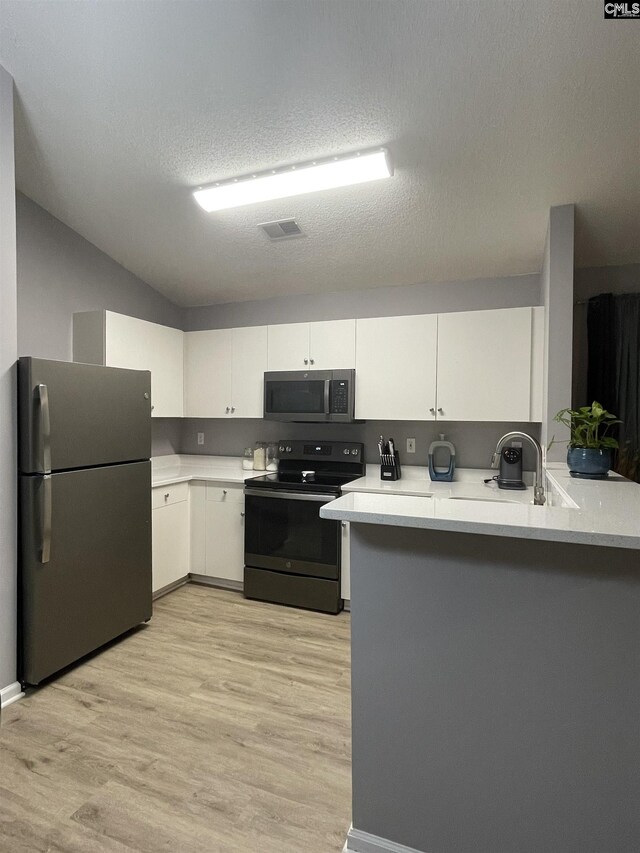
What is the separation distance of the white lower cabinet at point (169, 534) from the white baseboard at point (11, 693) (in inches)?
45.1

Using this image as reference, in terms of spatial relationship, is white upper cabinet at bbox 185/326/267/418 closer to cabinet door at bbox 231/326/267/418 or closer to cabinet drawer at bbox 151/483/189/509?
Answer: cabinet door at bbox 231/326/267/418

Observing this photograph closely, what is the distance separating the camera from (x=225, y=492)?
3643mm

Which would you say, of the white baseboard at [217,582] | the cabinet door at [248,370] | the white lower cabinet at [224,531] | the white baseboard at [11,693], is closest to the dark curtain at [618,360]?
the cabinet door at [248,370]

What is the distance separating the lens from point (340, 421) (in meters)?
3.50

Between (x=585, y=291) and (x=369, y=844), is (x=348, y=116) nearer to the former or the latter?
(x=585, y=291)

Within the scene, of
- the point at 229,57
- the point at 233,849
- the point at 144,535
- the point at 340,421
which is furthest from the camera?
the point at 340,421

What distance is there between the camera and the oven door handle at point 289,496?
325cm

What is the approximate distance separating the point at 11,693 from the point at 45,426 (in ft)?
4.14

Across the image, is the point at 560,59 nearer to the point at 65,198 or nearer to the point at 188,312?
the point at 65,198

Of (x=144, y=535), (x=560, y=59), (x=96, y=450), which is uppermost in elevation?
(x=560, y=59)

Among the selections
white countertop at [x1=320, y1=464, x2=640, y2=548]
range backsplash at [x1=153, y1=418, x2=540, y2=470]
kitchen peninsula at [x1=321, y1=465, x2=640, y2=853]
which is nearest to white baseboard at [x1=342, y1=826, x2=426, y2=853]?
kitchen peninsula at [x1=321, y1=465, x2=640, y2=853]

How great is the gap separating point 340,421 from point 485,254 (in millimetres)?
1478

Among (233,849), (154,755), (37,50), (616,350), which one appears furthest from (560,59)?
(154,755)

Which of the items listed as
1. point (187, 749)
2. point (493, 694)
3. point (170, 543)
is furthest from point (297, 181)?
point (187, 749)
